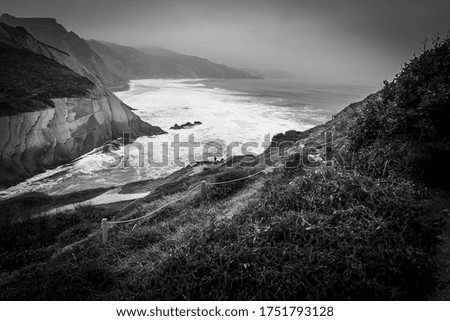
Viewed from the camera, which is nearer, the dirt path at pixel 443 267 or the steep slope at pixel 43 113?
the dirt path at pixel 443 267

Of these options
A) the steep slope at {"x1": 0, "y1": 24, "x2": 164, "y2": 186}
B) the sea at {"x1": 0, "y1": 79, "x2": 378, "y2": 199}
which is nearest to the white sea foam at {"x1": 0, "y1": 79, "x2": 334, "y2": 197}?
the sea at {"x1": 0, "y1": 79, "x2": 378, "y2": 199}

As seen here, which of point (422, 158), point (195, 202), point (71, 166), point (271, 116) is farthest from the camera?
point (271, 116)

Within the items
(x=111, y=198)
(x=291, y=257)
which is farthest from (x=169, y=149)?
(x=291, y=257)

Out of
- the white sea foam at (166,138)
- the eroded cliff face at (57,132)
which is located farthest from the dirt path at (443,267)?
the eroded cliff face at (57,132)

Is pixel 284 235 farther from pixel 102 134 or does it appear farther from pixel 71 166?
pixel 102 134

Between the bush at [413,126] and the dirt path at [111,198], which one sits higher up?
the bush at [413,126]

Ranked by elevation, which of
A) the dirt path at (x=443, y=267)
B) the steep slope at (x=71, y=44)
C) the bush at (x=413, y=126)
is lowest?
the dirt path at (x=443, y=267)

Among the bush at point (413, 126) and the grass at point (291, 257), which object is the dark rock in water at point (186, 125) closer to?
the bush at point (413, 126)
